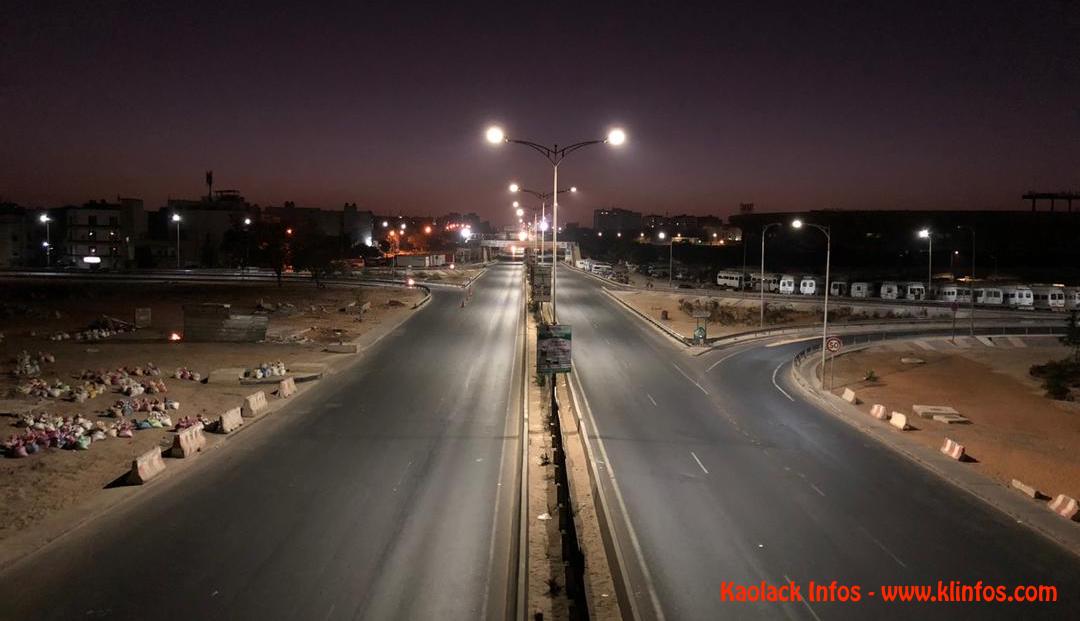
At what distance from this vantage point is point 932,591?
11.9 m

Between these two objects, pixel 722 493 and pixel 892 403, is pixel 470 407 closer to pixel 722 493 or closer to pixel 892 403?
pixel 722 493

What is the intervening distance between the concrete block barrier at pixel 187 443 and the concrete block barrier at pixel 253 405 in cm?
360

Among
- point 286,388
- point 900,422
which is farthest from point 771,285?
point 286,388

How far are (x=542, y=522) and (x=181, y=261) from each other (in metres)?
120

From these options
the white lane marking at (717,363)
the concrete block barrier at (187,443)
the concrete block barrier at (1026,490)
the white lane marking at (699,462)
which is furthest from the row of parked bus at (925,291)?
the concrete block barrier at (187,443)

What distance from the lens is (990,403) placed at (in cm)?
3200

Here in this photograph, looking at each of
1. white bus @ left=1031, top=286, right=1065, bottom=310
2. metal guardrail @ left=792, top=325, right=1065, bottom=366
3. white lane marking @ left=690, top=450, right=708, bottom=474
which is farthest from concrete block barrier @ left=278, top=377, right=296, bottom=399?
white bus @ left=1031, top=286, right=1065, bottom=310

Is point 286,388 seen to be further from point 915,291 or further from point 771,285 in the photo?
point 771,285

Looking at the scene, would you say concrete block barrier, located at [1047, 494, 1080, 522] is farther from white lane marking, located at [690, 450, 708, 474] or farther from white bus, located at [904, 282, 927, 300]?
white bus, located at [904, 282, 927, 300]

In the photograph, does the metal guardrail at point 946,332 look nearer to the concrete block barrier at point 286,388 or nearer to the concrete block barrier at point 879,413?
the concrete block barrier at point 879,413

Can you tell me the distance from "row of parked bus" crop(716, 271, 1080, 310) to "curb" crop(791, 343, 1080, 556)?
59523 millimetres

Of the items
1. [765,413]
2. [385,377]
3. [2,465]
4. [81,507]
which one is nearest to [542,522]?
[81,507]

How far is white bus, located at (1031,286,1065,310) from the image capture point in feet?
238

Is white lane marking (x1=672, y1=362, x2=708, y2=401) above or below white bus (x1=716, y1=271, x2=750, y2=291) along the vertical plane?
below
